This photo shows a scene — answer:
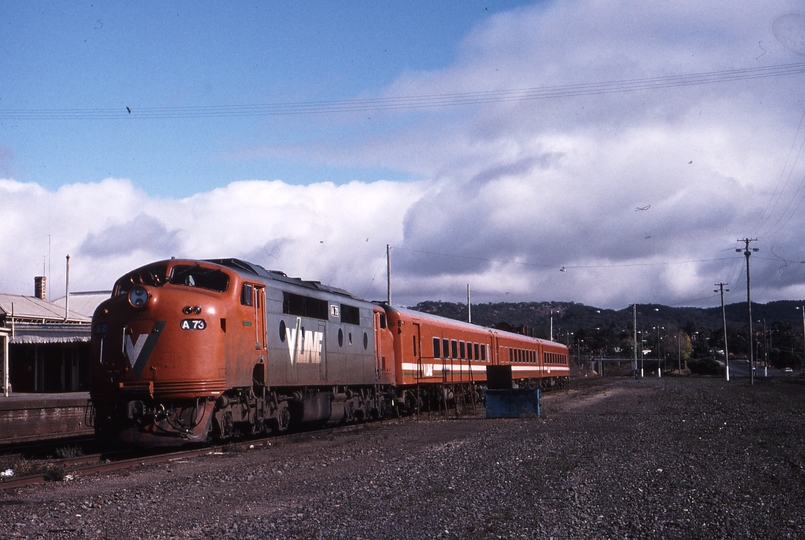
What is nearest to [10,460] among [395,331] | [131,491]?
[131,491]

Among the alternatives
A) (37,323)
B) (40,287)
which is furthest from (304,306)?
(40,287)

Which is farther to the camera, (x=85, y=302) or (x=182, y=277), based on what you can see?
(x=85, y=302)

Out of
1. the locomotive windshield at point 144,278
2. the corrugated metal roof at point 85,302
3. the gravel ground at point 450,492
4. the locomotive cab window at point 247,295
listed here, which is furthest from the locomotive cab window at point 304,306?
the corrugated metal roof at point 85,302

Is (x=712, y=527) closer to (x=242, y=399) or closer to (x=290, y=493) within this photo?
(x=290, y=493)

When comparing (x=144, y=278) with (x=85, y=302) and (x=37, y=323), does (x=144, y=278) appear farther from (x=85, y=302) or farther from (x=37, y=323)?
(x=85, y=302)

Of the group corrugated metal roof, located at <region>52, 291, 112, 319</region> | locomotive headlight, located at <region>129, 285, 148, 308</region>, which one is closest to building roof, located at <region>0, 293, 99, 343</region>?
corrugated metal roof, located at <region>52, 291, 112, 319</region>

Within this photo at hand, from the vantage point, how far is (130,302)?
15.2m

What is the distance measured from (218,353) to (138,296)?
188 centimetres

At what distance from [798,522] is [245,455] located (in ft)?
33.5

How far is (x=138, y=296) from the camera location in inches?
599

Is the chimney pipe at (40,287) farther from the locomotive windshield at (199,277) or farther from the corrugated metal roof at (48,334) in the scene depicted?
the locomotive windshield at (199,277)

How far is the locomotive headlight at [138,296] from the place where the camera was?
1515cm

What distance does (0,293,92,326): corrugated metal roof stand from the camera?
125 ft

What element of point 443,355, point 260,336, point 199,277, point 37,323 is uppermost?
point 199,277
